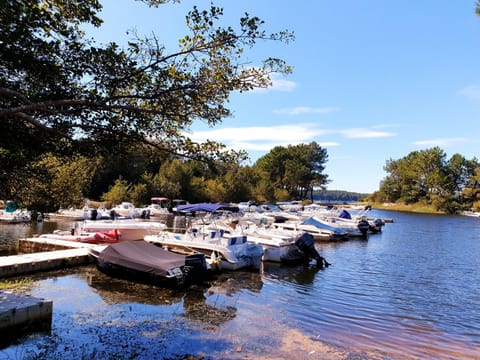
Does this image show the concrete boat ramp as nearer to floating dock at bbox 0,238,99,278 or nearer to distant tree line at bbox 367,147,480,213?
floating dock at bbox 0,238,99,278

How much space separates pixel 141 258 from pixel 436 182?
348ft

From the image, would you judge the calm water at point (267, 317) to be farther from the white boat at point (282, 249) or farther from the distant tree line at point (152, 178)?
the distant tree line at point (152, 178)

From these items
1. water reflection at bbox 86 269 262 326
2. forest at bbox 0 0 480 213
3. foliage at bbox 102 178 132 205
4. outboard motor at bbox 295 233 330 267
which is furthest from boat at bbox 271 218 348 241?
foliage at bbox 102 178 132 205

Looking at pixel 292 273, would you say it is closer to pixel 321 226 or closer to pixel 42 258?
pixel 42 258

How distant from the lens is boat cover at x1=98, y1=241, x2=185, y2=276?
14359 mm

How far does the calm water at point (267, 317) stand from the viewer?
929 centimetres

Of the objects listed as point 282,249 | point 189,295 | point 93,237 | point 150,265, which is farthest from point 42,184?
point 282,249

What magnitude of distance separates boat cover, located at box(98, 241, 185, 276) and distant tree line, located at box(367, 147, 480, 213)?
338 ft

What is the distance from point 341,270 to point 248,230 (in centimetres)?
694

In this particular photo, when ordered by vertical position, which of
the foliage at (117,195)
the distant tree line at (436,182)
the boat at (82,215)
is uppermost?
the distant tree line at (436,182)

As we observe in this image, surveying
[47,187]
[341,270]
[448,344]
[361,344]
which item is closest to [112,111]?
[47,187]

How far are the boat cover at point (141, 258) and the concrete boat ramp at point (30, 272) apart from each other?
94.4 inches

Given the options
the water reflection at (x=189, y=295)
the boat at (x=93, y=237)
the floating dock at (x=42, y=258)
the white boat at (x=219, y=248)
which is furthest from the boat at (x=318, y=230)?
the floating dock at (x=42, y=258)

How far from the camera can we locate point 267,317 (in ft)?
40.4
